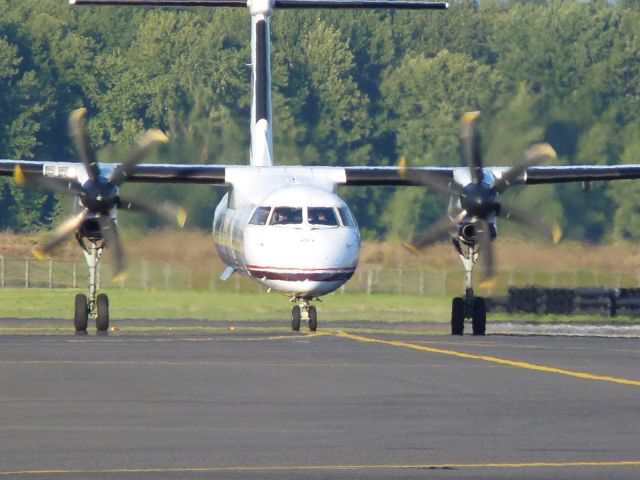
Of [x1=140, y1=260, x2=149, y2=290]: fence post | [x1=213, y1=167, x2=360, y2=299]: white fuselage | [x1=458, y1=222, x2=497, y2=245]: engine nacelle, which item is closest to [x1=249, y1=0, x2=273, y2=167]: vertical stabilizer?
[x1=213, y1=167, x2=360, y2=299]: white fuselage

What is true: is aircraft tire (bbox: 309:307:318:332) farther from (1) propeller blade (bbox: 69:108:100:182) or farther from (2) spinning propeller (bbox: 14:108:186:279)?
(1) propeller blade (bbox: 69:108:100:182)

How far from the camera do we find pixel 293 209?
111 ft

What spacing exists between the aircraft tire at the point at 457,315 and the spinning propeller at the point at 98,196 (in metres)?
6.08

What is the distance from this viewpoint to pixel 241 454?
13625 millimetres

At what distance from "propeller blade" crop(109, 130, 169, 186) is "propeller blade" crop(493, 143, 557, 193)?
23.3 feet

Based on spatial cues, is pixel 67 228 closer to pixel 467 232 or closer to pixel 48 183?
pixel 48 183

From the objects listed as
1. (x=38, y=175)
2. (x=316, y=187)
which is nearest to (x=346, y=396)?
(x=316, y=187)

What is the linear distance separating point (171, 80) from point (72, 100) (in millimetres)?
5322

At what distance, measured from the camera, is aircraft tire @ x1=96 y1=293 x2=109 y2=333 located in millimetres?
35594

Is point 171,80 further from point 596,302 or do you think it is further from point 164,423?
point 164,423

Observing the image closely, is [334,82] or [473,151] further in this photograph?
[334,82]

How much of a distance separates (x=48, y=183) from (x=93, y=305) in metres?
2.72

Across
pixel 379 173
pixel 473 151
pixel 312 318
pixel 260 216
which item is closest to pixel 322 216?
pixel 260 216

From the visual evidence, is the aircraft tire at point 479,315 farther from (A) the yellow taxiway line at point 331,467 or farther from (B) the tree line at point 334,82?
(B) the tree line at point 334,82
